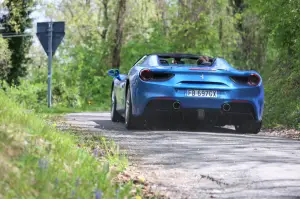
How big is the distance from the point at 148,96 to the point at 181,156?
135 inches

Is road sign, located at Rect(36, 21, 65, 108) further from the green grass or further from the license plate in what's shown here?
the green grass

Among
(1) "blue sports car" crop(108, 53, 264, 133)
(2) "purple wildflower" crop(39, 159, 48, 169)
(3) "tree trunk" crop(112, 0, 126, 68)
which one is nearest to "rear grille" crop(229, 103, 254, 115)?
(1) "blue sports car" crop(108, 53, 264, 133)

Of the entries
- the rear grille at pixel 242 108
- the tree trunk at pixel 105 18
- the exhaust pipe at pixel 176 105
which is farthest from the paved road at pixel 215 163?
the tree trunk at pixel 105 18

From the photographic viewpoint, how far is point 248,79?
1196cm

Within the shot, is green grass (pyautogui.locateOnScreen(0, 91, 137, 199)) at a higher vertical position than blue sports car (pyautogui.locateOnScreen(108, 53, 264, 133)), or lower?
higher

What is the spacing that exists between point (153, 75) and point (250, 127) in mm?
1903

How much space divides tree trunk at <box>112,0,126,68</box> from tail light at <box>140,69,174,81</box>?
22.7 metres

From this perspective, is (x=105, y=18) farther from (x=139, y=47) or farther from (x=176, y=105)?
(x=176, y=105)

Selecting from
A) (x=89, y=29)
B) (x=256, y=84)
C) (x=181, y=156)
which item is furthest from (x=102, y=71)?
(x=181, y=156)

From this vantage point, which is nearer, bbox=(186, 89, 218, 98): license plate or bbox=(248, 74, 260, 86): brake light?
bbox=(186, 89, 218, 98): license plate

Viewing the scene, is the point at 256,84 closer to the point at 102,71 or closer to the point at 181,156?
the point at 181,156

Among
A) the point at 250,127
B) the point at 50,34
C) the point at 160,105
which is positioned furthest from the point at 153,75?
the point at 50,34

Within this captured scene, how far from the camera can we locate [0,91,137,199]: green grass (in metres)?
4.98

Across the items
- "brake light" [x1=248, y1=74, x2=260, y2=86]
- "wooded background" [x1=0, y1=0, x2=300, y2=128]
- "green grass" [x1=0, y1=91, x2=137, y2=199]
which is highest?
"green grass" [x1=0, y1=91, x2=137, y2=199]
